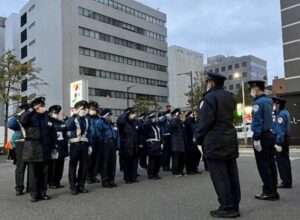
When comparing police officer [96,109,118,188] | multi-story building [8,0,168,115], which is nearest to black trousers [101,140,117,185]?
police officer [96,109,118,188]

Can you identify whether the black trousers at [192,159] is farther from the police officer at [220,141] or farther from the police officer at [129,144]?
the police officer at [220,141]

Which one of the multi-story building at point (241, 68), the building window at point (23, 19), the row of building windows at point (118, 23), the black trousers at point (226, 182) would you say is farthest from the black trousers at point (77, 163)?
the multi-story building at point (241, 68)

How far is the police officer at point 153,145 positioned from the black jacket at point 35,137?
350cm

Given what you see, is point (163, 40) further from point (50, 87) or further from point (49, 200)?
point (49, 200)

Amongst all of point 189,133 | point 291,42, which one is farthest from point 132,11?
point 189,133

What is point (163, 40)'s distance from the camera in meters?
81.5

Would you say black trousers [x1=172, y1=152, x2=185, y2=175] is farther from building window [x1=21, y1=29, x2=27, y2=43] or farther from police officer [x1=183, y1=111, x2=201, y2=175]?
building window [x1=21, y1=29, x2=27, y2=43]

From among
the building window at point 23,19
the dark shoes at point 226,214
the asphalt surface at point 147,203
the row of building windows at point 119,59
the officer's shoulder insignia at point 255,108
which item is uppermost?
the building window at point 23,19

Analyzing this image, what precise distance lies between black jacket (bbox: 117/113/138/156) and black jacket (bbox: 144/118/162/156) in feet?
1.76

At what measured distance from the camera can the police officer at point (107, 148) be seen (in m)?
9.99

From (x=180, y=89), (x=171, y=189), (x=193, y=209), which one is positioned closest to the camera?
(x=193, y=209)

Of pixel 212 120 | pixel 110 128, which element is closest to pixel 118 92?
pixel 110 128

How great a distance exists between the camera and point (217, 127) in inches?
246

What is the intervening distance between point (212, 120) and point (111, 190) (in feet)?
13.0
